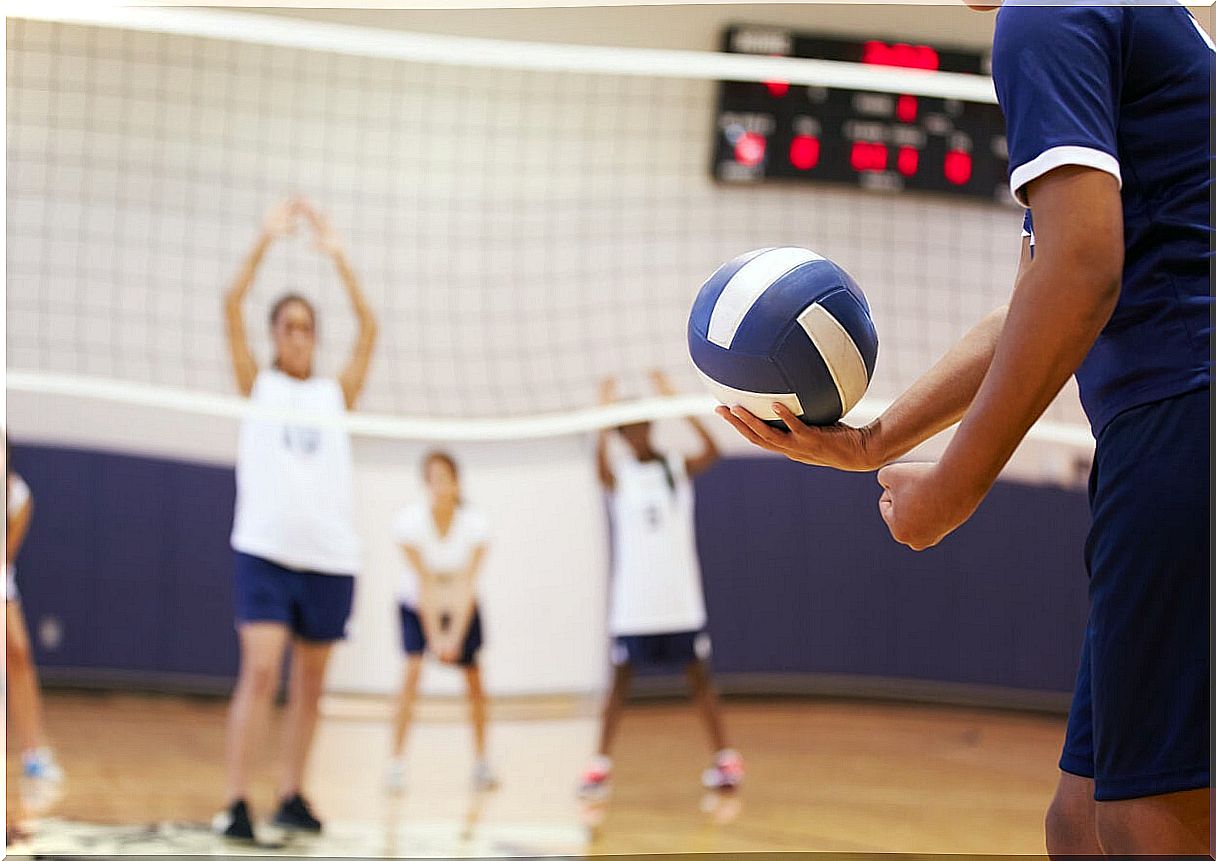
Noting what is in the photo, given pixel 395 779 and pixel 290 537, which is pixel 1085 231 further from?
pixel 395 779

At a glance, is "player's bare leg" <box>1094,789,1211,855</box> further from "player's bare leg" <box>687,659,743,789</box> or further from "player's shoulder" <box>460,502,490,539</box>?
"player's shoulder" <box>460,502,490,539</box>

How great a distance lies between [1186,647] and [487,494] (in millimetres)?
5577

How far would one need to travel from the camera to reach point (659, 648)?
190 inches

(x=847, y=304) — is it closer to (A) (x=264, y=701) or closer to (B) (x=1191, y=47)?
(B) (x=1191, y=47)

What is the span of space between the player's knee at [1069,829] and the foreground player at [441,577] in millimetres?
3614

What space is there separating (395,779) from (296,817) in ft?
2.83

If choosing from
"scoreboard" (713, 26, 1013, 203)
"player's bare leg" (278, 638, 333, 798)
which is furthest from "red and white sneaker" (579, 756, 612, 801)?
"scoreboard" (713, 26, 1013, 203)

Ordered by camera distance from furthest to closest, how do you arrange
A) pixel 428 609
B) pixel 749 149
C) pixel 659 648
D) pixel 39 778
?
pixel 749 149 → pixel 428 609 → pixel 659 648 → pixel 39 778

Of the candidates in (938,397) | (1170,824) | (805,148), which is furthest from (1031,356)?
(805,148)

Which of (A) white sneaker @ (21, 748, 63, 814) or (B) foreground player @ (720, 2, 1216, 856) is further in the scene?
(A) white sneaker @ (21, 748, 63, 814)

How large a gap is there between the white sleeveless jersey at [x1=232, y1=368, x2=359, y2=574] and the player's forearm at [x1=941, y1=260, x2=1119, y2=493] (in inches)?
114

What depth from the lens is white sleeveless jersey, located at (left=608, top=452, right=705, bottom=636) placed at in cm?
485

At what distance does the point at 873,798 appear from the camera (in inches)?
169

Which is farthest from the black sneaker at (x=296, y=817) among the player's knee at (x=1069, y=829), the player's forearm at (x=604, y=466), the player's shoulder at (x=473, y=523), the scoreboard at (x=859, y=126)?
the scoreboard at (x=859, y=126)
